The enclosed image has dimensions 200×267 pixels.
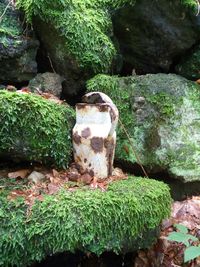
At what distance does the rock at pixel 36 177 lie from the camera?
9.48 ft

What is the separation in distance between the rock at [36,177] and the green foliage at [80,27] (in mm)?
1217

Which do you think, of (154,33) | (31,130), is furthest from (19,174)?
(154,33)

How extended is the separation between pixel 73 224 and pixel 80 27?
6.44 ft

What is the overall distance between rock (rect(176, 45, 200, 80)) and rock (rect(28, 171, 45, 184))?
212 cm

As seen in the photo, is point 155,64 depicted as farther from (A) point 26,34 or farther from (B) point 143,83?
(A) point 26,34

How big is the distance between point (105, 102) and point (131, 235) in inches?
41.6

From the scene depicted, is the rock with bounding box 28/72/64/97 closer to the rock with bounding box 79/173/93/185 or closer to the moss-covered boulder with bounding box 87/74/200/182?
the moss-covered boulder with bounding box 87/74/200/182

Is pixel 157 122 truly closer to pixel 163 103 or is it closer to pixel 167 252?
pixel 163 103

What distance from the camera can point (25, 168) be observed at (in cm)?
304

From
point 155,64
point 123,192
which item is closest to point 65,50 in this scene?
point 155,64

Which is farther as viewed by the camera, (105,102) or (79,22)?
(79,22)

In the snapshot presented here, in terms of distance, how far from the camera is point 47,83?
3.66 metres

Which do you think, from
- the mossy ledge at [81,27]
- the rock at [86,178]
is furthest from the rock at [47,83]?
the rock at [86,178]

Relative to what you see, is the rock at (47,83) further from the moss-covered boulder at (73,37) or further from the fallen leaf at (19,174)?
the fallen leaf at (19,174)
